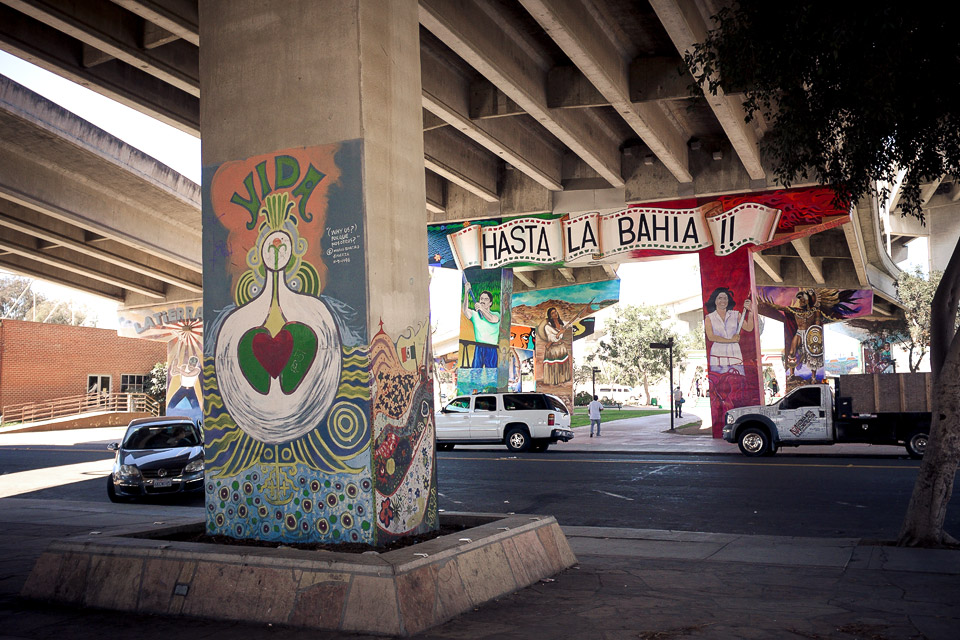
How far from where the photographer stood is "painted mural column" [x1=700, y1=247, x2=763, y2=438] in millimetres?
28500

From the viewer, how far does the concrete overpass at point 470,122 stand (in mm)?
16297

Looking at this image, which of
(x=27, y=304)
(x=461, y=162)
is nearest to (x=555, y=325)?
(x=461, y=162)

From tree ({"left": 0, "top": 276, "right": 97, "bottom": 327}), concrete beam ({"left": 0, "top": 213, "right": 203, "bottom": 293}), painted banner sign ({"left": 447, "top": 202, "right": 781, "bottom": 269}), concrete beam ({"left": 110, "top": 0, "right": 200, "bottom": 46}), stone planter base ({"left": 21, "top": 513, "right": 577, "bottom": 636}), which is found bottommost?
stone planter base ({"left": 21, "top": 513, "right": 577, "bottom": 636})

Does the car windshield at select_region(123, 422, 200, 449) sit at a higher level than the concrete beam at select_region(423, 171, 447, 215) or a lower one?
lower

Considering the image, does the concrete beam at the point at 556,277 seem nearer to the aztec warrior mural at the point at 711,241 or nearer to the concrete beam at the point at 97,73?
the aztec warrior mural at the point at 711,241

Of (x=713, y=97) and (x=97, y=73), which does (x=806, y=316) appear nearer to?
(x=713, y=97)

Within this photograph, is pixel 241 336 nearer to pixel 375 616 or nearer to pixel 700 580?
pixel 375 616

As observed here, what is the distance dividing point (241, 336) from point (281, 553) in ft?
8.29

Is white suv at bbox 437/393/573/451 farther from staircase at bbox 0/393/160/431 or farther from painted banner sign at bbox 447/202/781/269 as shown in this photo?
staircase at bbox 0/393/160/431

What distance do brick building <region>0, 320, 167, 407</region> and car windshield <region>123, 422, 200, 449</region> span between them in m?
36.5

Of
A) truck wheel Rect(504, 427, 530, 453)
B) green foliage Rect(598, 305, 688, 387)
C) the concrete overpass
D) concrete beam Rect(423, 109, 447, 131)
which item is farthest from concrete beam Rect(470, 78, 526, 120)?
green foliage Rect(598, 305, 688, 387)

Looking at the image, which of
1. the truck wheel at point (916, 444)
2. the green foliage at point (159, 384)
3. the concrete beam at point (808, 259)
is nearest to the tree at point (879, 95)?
the truck wheel at point (916, 444)

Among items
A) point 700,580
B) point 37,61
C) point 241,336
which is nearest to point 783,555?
point 700,580

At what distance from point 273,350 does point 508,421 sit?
18.2 m
